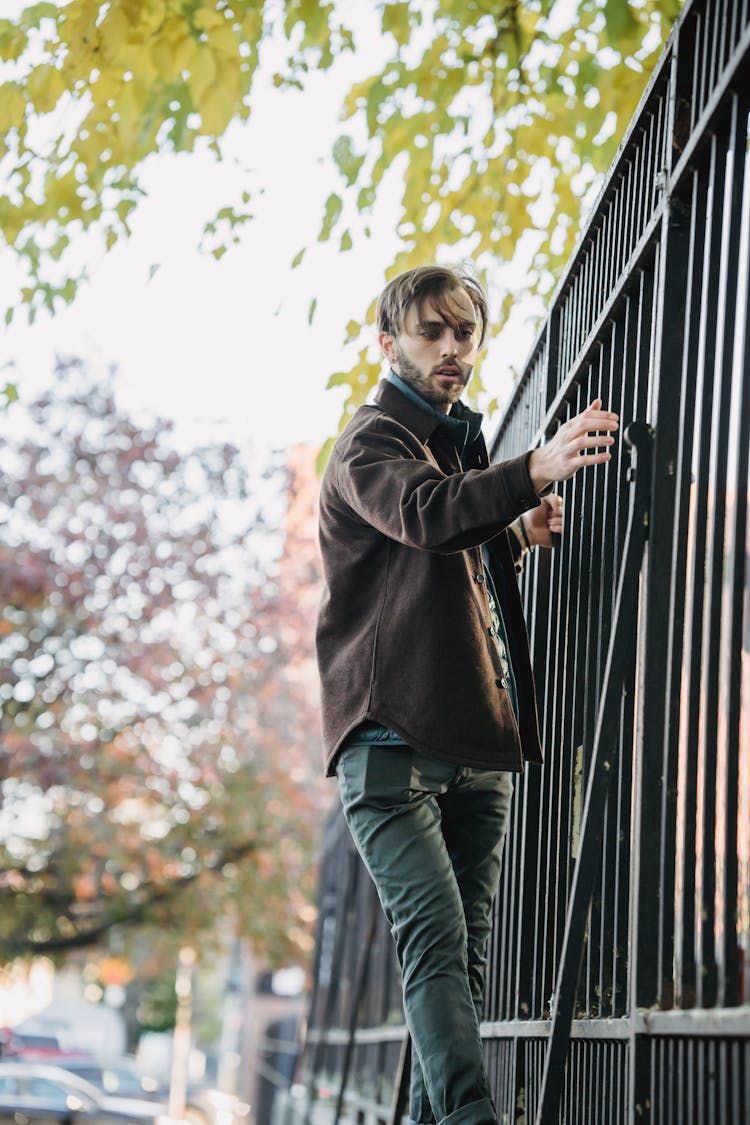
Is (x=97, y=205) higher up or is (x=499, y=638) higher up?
(x=97, y=205)

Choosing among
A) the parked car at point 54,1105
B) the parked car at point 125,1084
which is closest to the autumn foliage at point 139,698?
the parked car at point 54,1105

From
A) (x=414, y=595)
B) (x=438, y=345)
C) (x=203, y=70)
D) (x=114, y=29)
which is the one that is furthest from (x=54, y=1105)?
(x=438, y=345)

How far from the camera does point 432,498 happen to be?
8.68 ft

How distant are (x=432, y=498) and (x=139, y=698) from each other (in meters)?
14.7

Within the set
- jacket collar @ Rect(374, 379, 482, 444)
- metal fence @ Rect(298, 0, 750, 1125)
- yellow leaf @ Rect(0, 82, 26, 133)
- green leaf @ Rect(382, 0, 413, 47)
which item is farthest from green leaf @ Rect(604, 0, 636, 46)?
jacket collar @ Rect(374, 379, 482, 444)

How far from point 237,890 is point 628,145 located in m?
18.0

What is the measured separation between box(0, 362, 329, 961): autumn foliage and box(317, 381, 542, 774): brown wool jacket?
41.4 feet

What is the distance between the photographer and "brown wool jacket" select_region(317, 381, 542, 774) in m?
2.65

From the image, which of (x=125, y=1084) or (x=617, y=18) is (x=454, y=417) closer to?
(x=617, y=18)

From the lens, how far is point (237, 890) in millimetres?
19906

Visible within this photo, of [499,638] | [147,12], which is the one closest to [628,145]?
[499,638]

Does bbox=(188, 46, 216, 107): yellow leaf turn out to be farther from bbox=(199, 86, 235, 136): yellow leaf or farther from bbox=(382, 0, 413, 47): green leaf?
bbox=(382, 0, 413, 47): green leaf

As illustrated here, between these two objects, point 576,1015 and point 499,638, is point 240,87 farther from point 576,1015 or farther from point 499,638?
point 576,1015

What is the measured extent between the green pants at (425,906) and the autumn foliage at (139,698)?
12.7 meters
